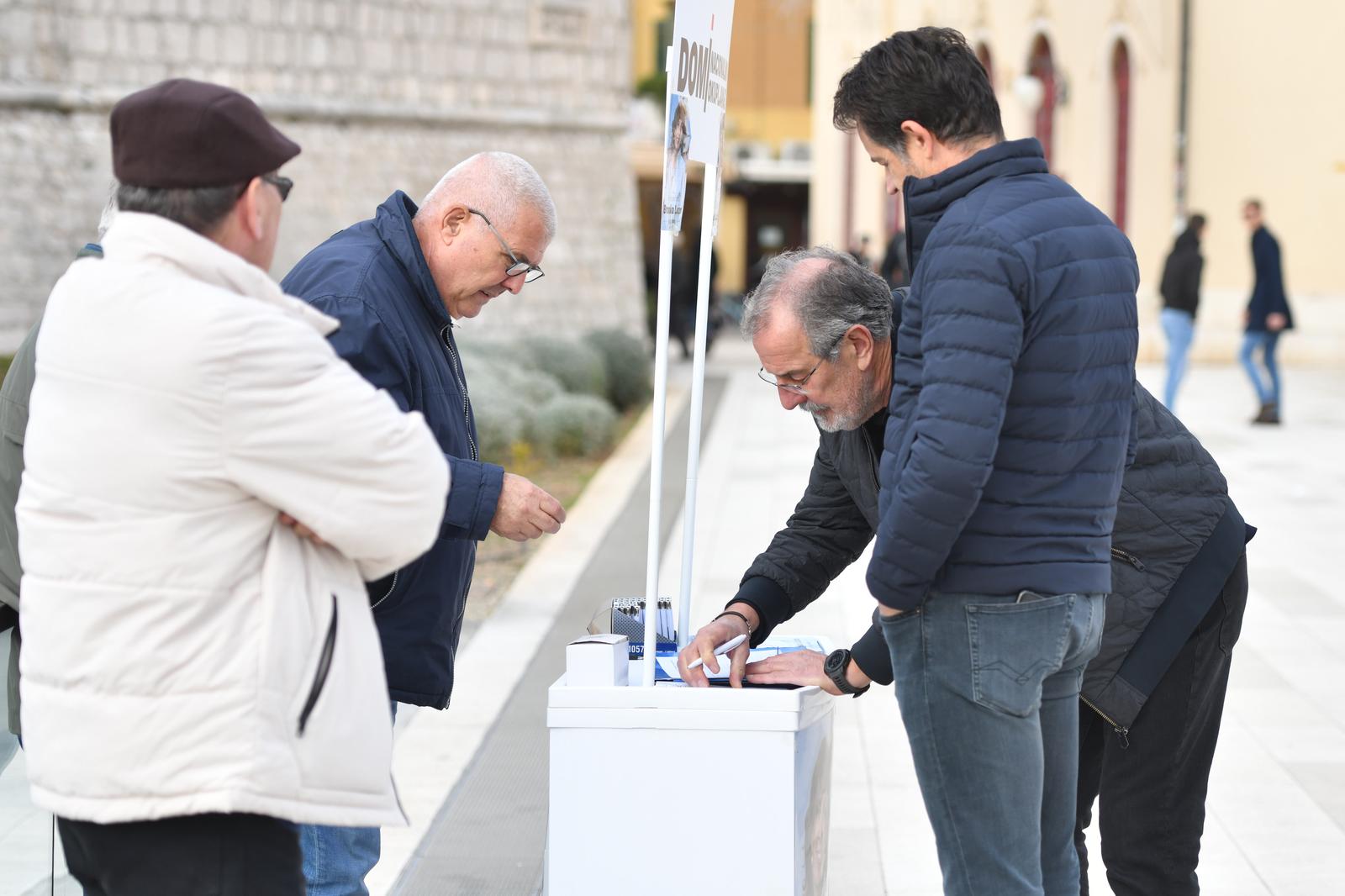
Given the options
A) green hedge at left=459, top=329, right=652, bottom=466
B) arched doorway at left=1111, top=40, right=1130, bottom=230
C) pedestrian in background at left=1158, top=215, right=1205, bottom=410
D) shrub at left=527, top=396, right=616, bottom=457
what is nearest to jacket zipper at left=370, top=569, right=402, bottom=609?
A: green hedge at left=459, top=329, right=652, bottom=466

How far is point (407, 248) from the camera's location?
9.80 feet

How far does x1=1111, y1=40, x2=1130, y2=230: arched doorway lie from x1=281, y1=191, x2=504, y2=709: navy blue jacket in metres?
20.3

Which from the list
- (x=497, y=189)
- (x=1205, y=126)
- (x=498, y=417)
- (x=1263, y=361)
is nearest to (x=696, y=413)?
(x=497, y=189)

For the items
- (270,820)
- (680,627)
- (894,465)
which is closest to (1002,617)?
(894,465)

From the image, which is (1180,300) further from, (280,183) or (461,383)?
(280,183)

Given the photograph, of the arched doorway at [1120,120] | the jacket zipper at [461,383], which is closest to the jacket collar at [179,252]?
the jacket zipper at [461,383]

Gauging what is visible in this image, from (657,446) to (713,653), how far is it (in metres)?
0.39

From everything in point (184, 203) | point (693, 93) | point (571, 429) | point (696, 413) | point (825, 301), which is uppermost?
point (693, 93)

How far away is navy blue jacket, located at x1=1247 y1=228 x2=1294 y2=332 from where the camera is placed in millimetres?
13492

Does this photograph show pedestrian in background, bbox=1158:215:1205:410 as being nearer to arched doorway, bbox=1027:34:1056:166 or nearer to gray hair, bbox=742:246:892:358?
arched doorway, bbox=1027:34:1056:166

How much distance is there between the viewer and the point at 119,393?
190 cm

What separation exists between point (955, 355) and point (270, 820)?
1.18 meters

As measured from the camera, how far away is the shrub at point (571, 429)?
13.1m

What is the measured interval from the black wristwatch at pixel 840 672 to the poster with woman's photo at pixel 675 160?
83 cm
